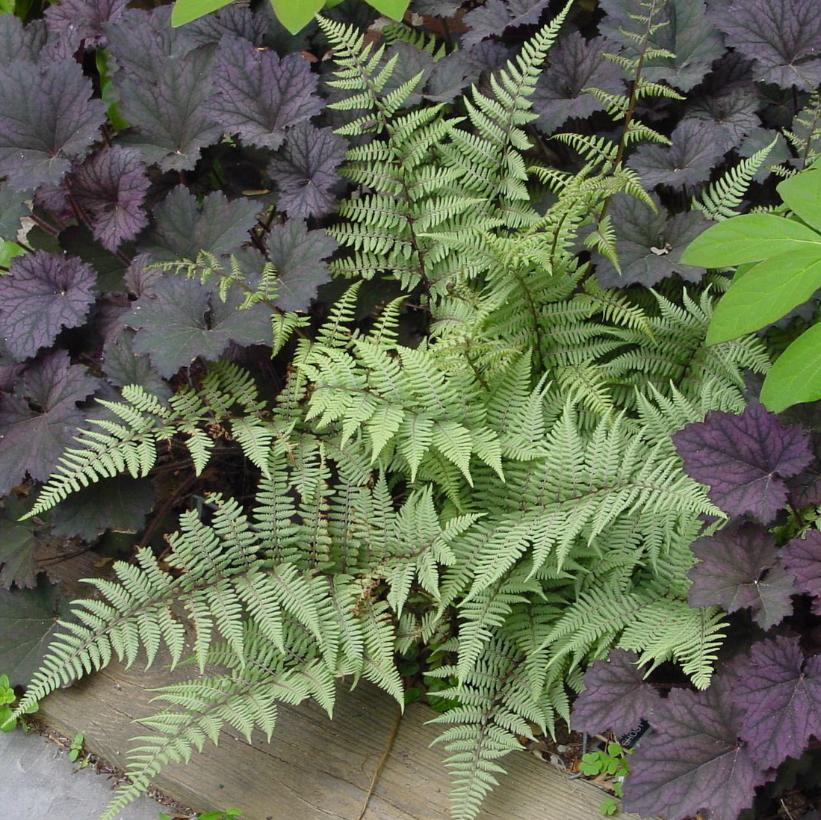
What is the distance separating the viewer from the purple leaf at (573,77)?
Answer: 2.82 m

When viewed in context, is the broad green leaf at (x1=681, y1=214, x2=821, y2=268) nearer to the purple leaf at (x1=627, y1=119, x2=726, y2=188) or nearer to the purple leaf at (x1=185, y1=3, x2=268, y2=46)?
the purple leaf at (x1=627, y1=119, x2=726, y2=188)

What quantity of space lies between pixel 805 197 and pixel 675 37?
4.32ft

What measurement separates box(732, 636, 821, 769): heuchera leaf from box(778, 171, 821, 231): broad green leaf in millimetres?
878

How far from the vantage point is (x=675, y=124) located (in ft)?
9.89

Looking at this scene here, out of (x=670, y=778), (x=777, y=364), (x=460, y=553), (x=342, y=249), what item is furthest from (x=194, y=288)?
(x=670, y=778)

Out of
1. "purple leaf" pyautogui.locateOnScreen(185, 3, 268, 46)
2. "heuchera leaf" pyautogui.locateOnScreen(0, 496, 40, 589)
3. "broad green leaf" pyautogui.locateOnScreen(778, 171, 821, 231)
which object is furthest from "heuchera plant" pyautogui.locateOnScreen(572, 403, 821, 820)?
"purple leaf" pyautogui.locateOnScreen(185, 3, 268, 46)

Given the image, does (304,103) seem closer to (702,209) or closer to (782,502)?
(702,209)

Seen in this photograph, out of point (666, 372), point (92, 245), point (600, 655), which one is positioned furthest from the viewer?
point (92, 245)

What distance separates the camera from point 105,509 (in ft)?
8.63

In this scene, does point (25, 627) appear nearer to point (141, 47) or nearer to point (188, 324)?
point (188, 324)

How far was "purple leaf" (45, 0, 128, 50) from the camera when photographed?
313 cm

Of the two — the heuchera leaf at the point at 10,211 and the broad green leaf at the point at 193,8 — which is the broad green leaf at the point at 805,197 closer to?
the broad green leaf at the point at 193,8

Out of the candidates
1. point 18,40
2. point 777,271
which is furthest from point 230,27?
point 777,271

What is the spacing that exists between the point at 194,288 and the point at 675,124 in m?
1.59
